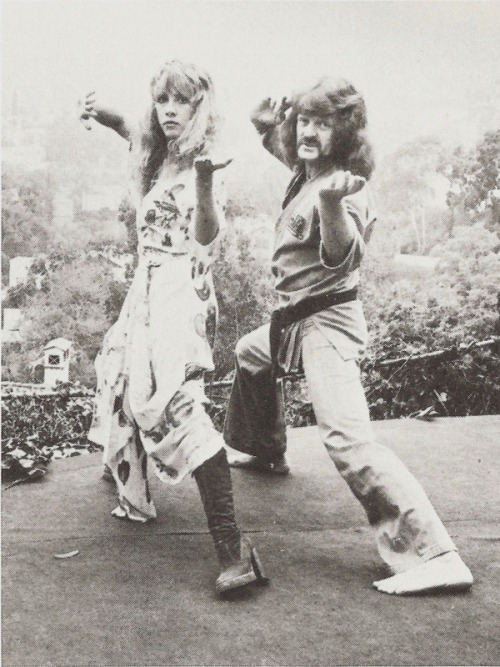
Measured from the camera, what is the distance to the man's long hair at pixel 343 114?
6.71ft

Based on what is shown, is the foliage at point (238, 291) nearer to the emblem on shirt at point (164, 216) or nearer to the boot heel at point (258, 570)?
the emblem on shirt at point (164, 216)

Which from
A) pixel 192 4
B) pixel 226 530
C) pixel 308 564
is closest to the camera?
pixel 226 530

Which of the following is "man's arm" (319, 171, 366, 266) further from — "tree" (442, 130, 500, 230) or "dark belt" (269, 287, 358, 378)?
"tree" (442, 130, 500, 230)

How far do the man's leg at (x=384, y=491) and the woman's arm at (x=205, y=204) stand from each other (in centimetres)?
45

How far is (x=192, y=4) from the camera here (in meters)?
2.34

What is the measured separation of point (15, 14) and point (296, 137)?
40.1 inches

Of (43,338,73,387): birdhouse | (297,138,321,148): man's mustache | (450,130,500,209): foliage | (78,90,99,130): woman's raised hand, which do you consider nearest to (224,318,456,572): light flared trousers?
(297,138,321,148): man's mustache

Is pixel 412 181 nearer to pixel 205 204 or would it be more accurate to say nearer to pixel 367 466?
pixel 205 204

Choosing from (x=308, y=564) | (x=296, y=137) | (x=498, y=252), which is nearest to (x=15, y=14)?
(x=296, y=137)

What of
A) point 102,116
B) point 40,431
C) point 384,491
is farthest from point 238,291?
point 40,431

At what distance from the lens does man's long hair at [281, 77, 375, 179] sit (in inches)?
80.5

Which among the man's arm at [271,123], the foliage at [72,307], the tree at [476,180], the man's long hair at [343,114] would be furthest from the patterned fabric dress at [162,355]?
the tree at [476,180]

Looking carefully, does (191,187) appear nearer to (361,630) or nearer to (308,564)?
(308,564)

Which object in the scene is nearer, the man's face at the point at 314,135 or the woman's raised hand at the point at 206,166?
the woman's raised hand at the point at 206,166
